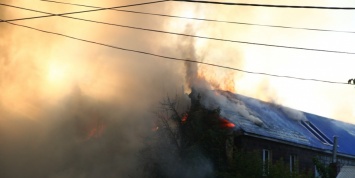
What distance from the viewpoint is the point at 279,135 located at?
21.6m

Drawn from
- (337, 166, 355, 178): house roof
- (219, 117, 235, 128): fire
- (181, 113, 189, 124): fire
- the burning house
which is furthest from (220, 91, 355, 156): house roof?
(337, 166, 355, 178): house roof

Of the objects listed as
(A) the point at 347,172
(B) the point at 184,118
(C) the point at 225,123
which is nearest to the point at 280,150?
(C) the point at 225,123

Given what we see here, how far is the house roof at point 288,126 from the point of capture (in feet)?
67.5

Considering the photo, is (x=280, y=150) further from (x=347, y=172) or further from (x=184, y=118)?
(x=347, y=172)

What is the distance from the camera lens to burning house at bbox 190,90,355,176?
19594 millimetres

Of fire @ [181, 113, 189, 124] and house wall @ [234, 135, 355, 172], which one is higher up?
fire @ [181, 113, 189, 124]

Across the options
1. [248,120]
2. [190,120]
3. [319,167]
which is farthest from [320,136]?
[190,120]

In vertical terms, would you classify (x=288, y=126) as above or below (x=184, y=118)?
below

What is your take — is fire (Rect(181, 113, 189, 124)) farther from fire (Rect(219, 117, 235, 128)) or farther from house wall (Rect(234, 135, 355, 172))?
house wall (Rect(234, 135, 355, 172))

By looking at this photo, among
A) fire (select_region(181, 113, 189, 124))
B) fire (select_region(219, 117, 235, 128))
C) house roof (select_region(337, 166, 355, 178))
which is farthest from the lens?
fire (select_region(219, 117, 235, 128))

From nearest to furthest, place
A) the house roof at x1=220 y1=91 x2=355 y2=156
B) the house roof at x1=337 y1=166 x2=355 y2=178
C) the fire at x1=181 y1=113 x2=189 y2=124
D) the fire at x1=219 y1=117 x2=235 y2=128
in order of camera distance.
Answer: the house roof at x1=337 y1=166 x2=355 y2=178, the fire at x1=181 y1=113 x2=189 y2=124, the fire at x1=219 y1=117 x2=235 y2=128, the house roof at x1=220 y1=91 x2=355 y2=156

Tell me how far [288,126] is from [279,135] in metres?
2.79

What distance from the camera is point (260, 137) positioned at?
65.9 ft

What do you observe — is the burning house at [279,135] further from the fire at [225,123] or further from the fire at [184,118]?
the fire at [184,118]
